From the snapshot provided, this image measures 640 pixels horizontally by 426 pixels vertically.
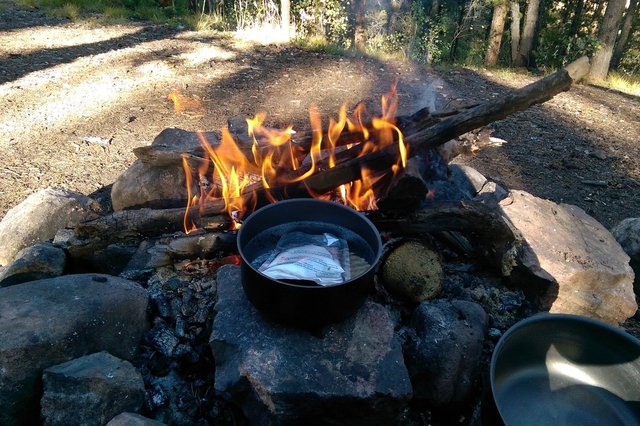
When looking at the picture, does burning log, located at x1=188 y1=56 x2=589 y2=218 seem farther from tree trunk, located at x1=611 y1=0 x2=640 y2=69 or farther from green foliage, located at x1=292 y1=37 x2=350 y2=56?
tree trunk, located at x1=611 y1=0 x2=640 y2=69

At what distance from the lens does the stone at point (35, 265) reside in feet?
9.32

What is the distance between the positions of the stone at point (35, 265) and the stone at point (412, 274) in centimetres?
214

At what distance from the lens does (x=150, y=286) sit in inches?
113

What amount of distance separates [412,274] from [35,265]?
2392 millimetres

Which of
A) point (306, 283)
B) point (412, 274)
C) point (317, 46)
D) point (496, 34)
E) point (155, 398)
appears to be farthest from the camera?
point (496, 34)

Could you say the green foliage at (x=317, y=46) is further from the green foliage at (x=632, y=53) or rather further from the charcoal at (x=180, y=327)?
the green foliage at (x=632, y=53)

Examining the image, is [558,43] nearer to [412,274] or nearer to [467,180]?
[467,180]

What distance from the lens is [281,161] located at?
324 cm

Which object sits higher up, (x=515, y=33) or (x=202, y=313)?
(x=515, y=33)

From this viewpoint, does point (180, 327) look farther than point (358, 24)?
No

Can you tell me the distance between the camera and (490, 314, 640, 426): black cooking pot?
222 centimetres

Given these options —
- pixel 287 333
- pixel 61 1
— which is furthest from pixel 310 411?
pixel 61 1

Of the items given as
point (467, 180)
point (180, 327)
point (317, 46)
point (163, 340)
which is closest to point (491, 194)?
point (467, 180)

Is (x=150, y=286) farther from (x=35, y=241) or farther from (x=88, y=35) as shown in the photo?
(x=88, y=35)
